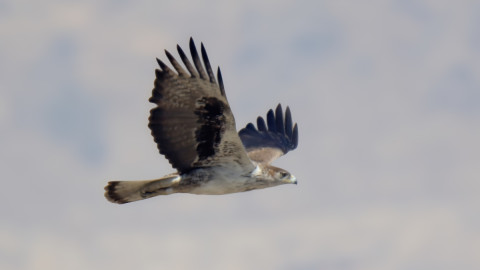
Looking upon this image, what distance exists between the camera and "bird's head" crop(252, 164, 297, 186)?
14.1 metres

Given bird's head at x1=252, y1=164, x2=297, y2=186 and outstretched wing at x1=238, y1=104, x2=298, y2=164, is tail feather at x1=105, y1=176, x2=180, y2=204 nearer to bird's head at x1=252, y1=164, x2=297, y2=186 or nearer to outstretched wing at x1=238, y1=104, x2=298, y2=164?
bird's head at x1=252, y1=164, x2=297, y2=186

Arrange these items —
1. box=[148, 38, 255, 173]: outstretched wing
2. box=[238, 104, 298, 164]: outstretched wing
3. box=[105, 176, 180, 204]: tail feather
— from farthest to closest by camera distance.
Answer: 1. box=[238, 104, 298, 164]: outstretched wing
2. box=[105, 176, 180, 204]: tail feather
3. box=[148, 38, 255, 173]: outstretched wing

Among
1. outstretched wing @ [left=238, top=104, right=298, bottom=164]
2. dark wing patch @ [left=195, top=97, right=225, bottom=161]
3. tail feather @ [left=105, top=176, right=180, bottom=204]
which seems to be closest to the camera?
dark wing patch @ [left=195, top=97, right=225, bottom=161]

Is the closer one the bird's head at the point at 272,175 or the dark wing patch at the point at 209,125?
the dark wing patch at the point at 209,125

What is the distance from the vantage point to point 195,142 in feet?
44.8

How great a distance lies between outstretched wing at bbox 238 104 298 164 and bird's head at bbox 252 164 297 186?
211cm

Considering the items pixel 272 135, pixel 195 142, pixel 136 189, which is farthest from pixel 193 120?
pixel 272 135

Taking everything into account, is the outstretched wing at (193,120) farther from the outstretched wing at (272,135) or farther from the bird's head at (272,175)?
the outstretched wing at (272,135)

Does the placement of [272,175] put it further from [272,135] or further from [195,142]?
[272,135]

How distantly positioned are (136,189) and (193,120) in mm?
1462

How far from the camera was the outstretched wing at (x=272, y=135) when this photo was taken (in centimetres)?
1694

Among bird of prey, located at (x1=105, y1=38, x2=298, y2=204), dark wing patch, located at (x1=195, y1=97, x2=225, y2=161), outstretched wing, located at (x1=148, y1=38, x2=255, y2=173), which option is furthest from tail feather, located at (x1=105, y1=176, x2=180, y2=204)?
dark wing patch, located at (x1=195, y1=97, x2=225, y2=161)

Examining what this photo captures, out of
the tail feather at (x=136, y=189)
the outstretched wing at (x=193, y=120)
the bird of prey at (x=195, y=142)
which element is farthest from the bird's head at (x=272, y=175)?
the tail feather at (x=136, y=189)

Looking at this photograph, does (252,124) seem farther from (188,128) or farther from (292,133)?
(188,128)
